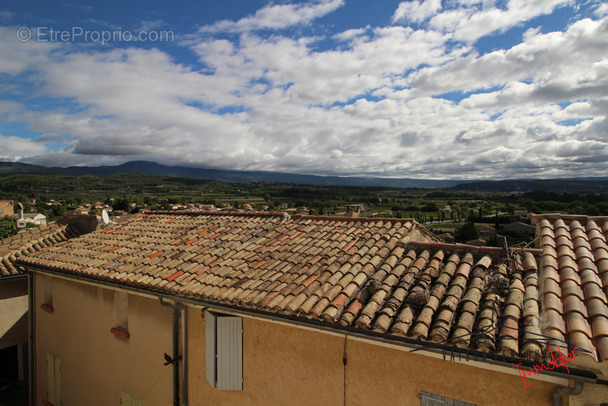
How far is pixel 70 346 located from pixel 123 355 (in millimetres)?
2309

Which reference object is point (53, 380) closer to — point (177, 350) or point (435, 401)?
point (177, 350)

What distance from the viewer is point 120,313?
733cm

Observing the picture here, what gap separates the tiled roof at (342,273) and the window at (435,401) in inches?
31.8

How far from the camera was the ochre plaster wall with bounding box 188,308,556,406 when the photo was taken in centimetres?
371

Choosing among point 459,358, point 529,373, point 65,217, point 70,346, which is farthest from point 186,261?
point 65,217

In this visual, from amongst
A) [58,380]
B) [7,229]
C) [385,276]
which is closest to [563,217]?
[385,276]

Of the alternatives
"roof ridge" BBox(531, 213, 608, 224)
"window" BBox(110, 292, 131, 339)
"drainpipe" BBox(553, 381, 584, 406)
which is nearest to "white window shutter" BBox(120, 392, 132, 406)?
"window" BBox(110, 292, 131, 339)

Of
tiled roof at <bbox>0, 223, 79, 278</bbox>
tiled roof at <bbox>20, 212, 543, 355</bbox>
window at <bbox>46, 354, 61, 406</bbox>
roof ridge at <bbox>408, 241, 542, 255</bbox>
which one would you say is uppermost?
roof ridge at <bbox>408, 241, 542, 255</bbox>

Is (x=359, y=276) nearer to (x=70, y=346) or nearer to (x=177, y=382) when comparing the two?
(x=177, y=382)

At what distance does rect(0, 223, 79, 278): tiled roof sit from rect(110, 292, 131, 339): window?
5.78 meters

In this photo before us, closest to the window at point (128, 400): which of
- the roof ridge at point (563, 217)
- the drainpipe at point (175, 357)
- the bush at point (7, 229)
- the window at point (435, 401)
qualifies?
the drainpipe at point (175, 357)

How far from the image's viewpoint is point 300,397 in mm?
4824

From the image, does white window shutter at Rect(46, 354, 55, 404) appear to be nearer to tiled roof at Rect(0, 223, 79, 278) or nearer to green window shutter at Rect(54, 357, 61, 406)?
green window shutter at Rect(54, 357, 61, 406)

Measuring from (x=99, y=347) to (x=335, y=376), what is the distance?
5816 mm
